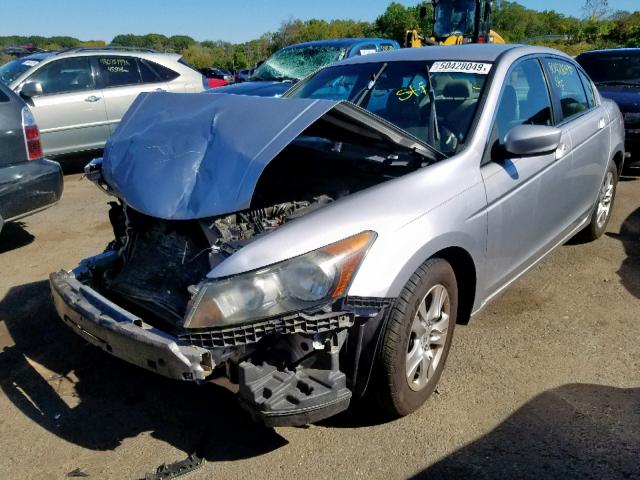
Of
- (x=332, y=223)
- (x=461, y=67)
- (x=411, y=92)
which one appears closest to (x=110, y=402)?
(x=332, y=223)

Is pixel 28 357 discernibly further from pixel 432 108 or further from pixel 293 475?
pixel 432 108

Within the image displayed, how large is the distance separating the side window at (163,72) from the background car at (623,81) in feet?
20.8

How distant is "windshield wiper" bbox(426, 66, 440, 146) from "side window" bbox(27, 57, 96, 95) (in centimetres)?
613

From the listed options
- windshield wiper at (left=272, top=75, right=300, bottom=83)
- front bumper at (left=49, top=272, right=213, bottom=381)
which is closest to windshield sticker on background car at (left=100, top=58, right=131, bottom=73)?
windshield wiper at (left=272, top=75, right=300, bottom=83)

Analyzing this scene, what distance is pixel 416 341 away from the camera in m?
2.62

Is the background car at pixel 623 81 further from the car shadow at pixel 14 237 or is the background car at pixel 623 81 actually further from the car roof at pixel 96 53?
the car shadow at pixel 14 237

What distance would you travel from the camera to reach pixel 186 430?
270 centimetres

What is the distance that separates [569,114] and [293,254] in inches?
109

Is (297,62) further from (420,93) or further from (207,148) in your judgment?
(207,148)

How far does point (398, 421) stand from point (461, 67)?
207 cm

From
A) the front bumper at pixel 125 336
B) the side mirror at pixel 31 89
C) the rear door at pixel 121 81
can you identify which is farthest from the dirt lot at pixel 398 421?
the rear door at pixel 121 81

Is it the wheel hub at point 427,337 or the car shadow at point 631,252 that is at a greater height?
the wheel hub at point 427,337

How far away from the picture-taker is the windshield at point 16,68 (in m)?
7.80

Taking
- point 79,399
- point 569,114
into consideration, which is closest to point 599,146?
point 569,114
